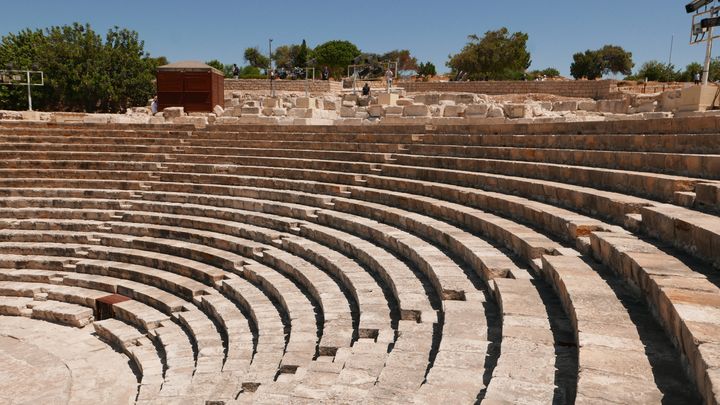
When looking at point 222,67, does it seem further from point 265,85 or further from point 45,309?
point 45,309

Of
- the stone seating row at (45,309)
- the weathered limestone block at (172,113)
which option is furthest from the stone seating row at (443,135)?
the stone seating row at (45,309)

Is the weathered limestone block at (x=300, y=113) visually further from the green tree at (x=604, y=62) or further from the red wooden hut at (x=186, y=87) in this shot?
the green tree at (x=604, y=62)

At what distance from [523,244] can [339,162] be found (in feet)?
24.3

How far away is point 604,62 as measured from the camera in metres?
56.2

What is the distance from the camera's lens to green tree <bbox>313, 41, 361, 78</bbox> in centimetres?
6881

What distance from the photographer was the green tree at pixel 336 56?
6881 centimetres

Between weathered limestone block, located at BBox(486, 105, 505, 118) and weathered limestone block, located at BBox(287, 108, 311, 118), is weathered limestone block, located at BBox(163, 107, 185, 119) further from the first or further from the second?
weathered limestone block, located at BBox(486, 105, 505, 118)

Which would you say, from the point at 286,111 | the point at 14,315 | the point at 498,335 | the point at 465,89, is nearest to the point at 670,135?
the point at 498,335

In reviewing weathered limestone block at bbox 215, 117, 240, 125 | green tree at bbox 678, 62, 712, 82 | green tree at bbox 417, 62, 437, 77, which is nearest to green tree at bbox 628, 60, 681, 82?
green tree at bbox 678, 62, 712, 82

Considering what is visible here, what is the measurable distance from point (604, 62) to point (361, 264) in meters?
56.0

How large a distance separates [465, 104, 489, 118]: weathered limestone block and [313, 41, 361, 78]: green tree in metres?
52.1

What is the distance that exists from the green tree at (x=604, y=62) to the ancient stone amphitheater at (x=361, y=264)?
50115mm

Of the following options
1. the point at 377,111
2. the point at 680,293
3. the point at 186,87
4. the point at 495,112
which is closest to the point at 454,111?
the point at 495,112

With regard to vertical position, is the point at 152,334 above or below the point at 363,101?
below
